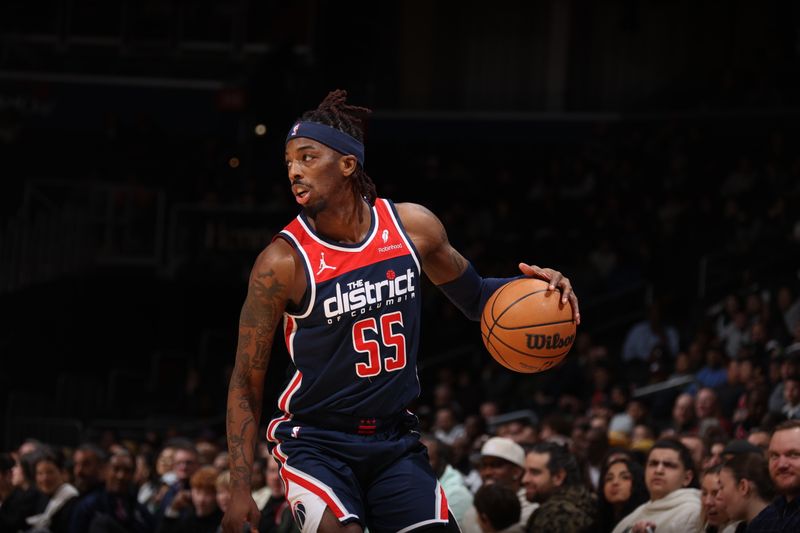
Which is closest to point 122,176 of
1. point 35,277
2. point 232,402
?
point 35,277

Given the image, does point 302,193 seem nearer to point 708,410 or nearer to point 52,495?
point 52,495

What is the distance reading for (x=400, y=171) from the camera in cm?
2270

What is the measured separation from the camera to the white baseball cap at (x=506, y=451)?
335 inches

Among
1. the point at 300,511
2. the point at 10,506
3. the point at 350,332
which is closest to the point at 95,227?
the point at 10,506

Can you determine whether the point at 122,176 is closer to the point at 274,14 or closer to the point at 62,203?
the point at 62,203

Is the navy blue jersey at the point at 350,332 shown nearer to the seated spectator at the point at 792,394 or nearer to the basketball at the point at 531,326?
the basketball at the point at 531,326

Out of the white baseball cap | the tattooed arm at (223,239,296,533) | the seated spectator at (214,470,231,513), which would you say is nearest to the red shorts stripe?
the tattooed arm at (223,239,296,533)

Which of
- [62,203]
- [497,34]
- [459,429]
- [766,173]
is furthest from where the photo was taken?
[497,34]

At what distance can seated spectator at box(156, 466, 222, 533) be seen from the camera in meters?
9.31

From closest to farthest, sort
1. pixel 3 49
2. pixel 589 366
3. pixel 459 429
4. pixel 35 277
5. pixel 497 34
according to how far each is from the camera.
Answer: pixel 459 429 < pixel 589 366 < pixel 35 277 < pixel 3 49 < pixel 497 34

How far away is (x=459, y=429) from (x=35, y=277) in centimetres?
843

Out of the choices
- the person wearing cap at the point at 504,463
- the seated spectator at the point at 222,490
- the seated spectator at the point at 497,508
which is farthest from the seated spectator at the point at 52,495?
the seated spectator at the point at 497,508

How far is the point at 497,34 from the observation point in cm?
2611

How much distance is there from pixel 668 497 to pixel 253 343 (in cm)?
315
